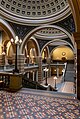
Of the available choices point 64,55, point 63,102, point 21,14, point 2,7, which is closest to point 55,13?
point 21,14

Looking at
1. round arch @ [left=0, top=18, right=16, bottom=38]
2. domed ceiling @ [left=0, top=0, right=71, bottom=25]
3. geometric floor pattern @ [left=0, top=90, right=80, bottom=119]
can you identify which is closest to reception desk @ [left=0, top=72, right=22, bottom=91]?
geometric floor pattern @ [left=0, top=90, right=80, bottom=119]

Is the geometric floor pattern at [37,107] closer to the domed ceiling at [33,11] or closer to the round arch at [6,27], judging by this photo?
the round arch at [6,27]

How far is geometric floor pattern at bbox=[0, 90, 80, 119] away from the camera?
12.3 feet

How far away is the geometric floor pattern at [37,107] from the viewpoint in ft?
12.3

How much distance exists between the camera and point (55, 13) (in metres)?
12.3

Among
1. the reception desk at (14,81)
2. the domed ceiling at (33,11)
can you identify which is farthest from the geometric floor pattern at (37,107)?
the domed ceiling at (33,11)

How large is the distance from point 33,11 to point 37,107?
11304 mm

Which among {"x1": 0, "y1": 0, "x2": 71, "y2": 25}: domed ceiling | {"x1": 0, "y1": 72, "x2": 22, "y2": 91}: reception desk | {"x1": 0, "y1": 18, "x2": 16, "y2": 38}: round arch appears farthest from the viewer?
{"x1": 0, "y1": 18, "x2": 16, "y2": 38}: round arch

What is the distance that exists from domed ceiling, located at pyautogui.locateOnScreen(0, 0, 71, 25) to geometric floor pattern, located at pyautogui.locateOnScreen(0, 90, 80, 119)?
8388mm

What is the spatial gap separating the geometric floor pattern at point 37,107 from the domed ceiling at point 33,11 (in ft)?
27.5

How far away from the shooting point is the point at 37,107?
172 inches

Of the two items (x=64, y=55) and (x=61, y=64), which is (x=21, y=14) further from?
(x=64, y=55)

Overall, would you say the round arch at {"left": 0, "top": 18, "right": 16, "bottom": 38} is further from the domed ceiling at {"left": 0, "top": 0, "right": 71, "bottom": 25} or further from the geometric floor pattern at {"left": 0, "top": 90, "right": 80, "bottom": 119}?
the geometric floor pattern at {"left": 0, "top": 90, "right": 80, "bottom": 119}

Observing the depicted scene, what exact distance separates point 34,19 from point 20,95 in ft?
31.2
